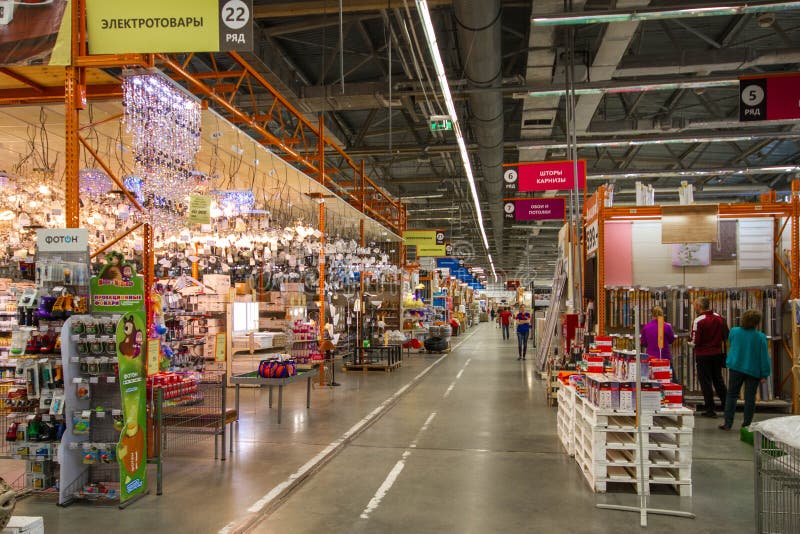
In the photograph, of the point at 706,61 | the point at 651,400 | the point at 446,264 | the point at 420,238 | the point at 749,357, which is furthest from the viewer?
the point at 446,264

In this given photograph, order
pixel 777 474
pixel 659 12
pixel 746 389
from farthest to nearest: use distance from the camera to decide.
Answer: pixel 659 12, pixel 746 389, pixel 777 474

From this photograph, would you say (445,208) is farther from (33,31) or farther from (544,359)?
(33,31)

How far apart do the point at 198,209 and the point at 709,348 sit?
24.3ft

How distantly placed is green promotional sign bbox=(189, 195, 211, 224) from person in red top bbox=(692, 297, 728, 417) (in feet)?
23.3

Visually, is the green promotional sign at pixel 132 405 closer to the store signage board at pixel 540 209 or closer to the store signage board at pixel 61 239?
the store signage board at pixel 61 239

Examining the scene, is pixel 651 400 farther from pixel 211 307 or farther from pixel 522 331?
pixel 522 331

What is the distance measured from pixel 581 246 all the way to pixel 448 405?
12.4 feet

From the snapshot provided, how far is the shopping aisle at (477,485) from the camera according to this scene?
4.58 m

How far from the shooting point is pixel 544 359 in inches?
517

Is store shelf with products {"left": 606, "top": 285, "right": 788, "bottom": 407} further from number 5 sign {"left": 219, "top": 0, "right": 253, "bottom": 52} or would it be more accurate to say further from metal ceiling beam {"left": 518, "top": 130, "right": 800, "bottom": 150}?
number 5 sign {"left": 219, "top": 0, "right": 253, "bottom": 52}

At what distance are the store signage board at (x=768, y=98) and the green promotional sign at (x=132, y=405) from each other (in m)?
8.88

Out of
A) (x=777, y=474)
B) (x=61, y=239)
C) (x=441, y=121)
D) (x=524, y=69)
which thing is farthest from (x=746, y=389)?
(x=524, y=69)

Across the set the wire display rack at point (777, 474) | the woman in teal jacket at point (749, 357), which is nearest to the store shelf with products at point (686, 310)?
the woman in teal jacket at point (749, 357)

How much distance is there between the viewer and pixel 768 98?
9.17m
